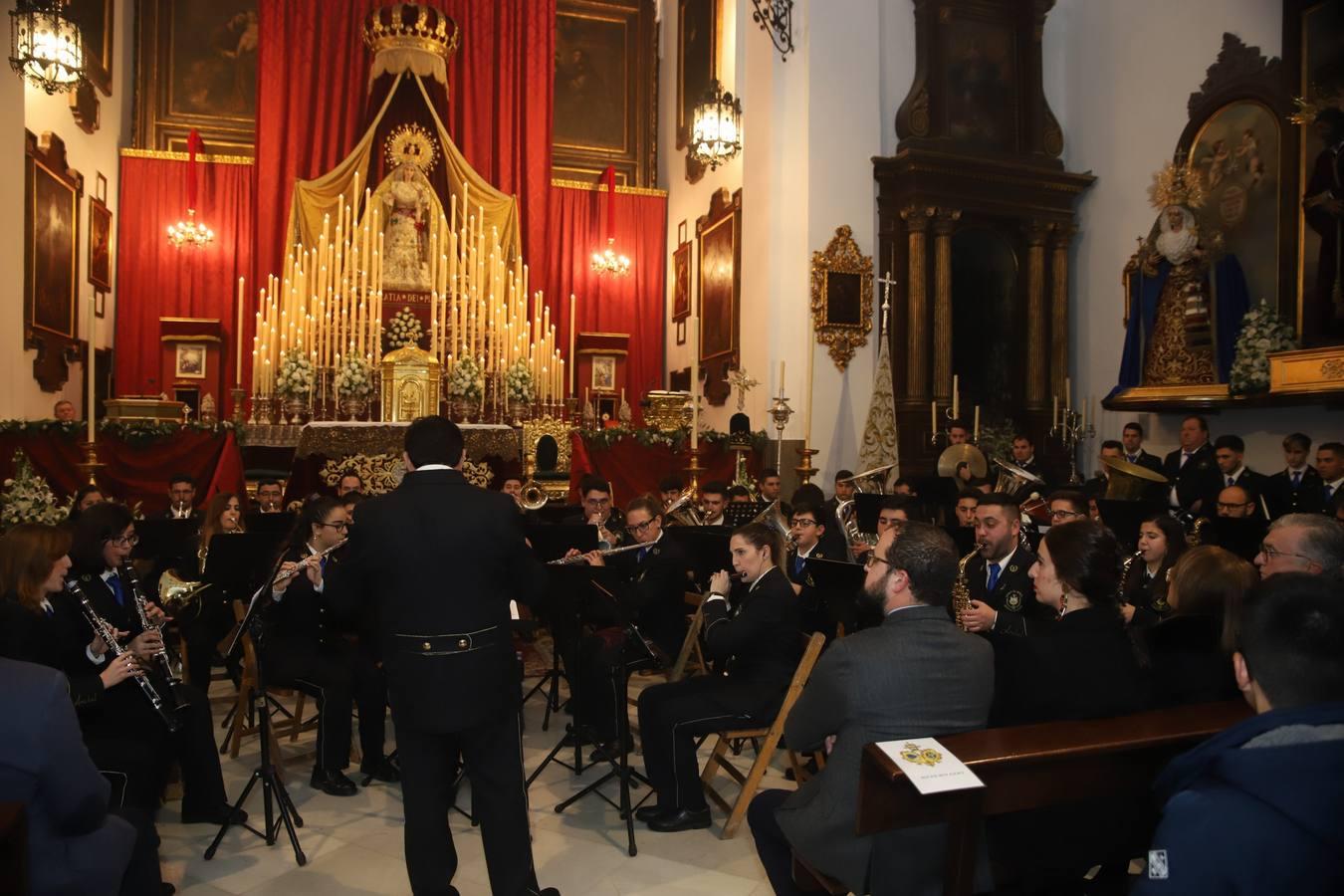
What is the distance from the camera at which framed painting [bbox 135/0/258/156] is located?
16.3 m

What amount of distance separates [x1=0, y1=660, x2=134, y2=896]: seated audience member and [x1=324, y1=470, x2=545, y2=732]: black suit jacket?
43.3 inches

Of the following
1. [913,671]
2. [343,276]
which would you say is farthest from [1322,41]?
[343,276]

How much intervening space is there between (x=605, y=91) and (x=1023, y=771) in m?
17.7

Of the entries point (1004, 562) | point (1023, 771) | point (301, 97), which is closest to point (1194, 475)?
point (1004, 562)

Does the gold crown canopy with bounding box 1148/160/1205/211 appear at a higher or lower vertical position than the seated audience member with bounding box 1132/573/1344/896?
higher

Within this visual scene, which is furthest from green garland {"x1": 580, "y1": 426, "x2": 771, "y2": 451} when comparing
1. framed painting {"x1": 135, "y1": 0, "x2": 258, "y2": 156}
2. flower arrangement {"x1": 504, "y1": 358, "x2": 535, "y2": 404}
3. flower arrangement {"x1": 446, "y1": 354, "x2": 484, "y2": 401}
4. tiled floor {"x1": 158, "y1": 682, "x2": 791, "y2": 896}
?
framed painting {"x1": 135, "y1": 0, "x2": 258, "y2": 156}

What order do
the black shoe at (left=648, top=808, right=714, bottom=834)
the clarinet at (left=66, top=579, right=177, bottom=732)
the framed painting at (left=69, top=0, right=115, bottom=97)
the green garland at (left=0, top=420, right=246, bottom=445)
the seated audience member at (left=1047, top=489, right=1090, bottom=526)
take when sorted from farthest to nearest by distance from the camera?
1. the framed painting at (left=69, top=0, right=115, bottom=97)
2. the green garland at (left=0, top=420, right=246, bottom=445)
3. the seated audience member at (left=1047, top=489, right=1090, bottom=526)
4. the black shoe at (left=648, top=808, right=714, bottom=834)
5. the clarinet at (left=66, top=579, right=177, bottom=732)

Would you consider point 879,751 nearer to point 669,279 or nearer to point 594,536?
point 594,536

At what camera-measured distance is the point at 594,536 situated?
5793mm

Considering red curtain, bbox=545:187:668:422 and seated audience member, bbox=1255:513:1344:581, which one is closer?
seated audience member, bbox=1255:513:1344:581

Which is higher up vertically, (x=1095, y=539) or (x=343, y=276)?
(x=343, y=276)

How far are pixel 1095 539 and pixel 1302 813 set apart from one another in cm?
167

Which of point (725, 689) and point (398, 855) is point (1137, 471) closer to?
point (725, 689)

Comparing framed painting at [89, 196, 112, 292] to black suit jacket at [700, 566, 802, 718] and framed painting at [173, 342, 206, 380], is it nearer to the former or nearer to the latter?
framed painting at [173, 342, 206, 380]
